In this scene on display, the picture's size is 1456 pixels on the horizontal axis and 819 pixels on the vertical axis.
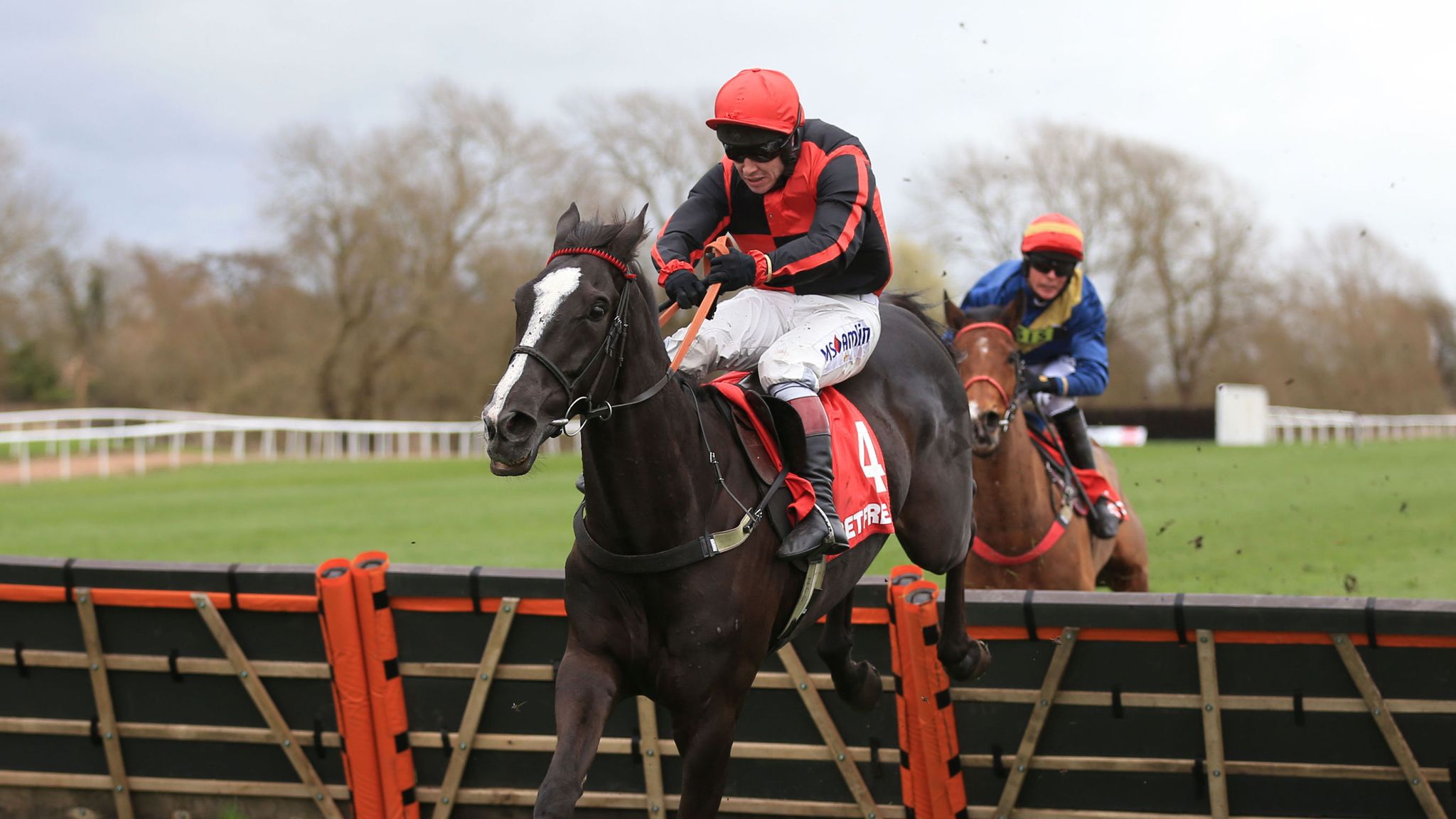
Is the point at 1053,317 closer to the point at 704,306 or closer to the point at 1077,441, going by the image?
the point at 1077,441

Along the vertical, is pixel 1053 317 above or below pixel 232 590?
above

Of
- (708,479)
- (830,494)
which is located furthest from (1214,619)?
(708,479)

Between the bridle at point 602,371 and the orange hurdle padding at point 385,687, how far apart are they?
1.59 metres

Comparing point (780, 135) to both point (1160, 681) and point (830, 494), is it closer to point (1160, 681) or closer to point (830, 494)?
point (830, 494)

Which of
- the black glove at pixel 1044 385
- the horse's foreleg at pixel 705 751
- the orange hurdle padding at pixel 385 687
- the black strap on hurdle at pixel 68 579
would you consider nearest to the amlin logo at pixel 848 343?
the horse's foreleg at pixel 705 751

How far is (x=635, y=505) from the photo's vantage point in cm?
352

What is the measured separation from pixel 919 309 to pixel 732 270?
5.87 feet

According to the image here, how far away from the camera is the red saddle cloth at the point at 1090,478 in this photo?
21.3 feet

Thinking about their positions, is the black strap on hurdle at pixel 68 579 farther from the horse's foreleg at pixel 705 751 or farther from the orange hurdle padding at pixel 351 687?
the horse's foreleg at pixel 705 751

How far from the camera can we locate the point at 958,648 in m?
4.40

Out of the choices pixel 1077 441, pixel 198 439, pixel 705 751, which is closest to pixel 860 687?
pixel 705 751

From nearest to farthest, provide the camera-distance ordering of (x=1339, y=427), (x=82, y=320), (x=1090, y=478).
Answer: (x=1090, y=478), (x=1339, y=427), (x=82, y=320)

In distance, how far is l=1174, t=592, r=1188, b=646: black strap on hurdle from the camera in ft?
14.1

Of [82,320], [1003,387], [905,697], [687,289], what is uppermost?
[687,289]
